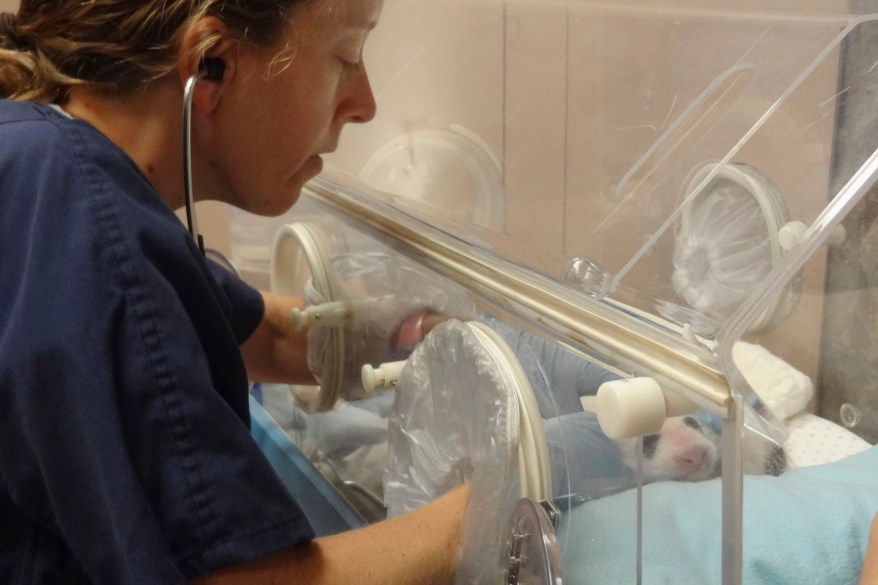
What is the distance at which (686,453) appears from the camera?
579 millimetres

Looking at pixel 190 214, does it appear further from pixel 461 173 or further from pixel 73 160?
pixel 461 173

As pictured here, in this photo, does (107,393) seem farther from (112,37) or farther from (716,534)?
(716,534)

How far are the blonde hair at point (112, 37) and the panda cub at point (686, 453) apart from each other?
0.46m

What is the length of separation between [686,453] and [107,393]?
40 centimetres

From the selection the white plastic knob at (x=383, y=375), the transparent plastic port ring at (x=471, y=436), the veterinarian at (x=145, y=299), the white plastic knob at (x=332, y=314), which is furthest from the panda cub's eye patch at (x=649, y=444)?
the white plastic knob at (x=332, y=314)

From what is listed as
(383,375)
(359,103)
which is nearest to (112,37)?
(359,103)

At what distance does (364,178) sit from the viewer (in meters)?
1.27

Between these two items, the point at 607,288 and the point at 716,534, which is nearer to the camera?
the point at 716,534

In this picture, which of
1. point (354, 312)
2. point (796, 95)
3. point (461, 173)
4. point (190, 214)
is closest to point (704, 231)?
point (796, 95)

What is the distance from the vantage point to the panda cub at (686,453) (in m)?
0.56

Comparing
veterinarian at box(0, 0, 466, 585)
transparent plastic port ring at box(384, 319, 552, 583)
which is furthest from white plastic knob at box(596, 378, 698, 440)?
veterinarian at box(0, 0, 466, 585)

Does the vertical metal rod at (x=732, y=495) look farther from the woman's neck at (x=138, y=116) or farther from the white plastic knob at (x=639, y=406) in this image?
the woman's neck at (x=138, y=116)

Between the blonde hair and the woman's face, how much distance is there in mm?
24

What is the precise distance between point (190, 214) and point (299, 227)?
43 cm
